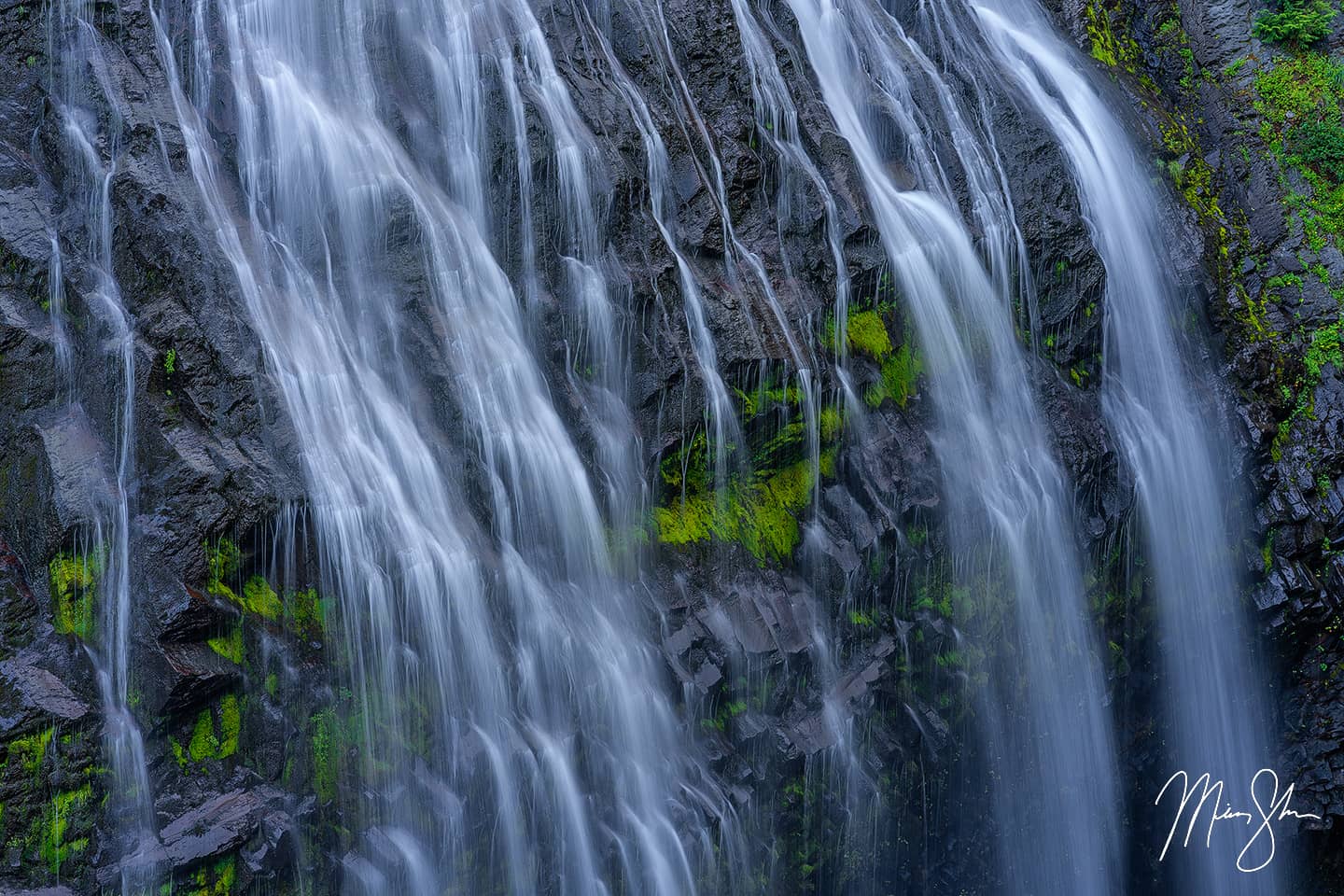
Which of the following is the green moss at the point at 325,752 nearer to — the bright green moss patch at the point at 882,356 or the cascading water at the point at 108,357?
the cascading water at the point at 108,357

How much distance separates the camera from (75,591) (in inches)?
256

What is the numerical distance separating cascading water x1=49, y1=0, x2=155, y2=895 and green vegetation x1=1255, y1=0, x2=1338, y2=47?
38.8 feet

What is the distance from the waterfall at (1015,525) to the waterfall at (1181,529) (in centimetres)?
91

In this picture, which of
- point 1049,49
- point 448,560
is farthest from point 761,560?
point 1049,49

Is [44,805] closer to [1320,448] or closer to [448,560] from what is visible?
[448,560]

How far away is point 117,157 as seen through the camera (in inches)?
299

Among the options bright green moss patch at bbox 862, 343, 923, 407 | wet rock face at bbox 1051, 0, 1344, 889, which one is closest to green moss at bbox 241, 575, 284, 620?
bright green moss patch at bbox 862, 343, 923, 407

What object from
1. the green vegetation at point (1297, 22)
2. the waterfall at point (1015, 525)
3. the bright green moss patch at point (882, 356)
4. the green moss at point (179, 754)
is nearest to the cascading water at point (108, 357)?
the green moss at point (179, 754)

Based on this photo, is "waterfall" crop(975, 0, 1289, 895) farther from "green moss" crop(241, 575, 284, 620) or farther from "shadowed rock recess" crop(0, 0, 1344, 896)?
"green moss" crop(241, 575, 284, 620)

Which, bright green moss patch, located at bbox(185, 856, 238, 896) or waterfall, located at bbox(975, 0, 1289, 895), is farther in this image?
waterfall, located at bbox(975, 0, 1289, 895)

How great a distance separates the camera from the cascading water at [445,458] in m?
7.05

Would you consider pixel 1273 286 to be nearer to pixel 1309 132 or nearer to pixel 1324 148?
pixel 1324 148
